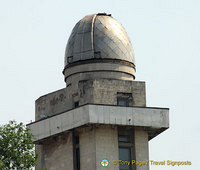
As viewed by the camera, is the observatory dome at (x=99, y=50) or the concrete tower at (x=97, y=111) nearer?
the concrete tower at (x=97, y=111)

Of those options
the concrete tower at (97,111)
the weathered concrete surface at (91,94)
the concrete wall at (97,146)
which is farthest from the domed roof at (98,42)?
the concrete wall at (97,146)

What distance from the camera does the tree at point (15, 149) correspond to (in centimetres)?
6675

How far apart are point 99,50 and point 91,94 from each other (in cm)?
517

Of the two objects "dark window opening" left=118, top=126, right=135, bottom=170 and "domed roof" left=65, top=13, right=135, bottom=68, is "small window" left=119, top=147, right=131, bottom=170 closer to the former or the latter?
"dark window opening" left=118, top=126, right=135, bottom=170

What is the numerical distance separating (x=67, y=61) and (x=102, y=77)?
174 inches

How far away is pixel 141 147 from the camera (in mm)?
76375

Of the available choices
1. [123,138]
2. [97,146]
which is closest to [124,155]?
[123,138]

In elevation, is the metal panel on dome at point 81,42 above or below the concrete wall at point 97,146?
above

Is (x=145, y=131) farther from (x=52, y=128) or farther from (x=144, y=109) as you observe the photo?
(x=52, y=128)

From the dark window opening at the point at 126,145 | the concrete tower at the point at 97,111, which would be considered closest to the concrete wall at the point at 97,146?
the concrete tower at the point at 97,111

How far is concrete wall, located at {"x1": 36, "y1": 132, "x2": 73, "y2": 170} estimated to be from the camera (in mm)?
76312

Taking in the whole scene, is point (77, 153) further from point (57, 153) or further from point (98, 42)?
point (98, 42)

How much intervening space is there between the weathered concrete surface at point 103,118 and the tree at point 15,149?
7.63m

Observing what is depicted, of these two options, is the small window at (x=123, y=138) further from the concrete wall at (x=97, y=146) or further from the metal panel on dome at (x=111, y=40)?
the metal panel on dome at (x=111, y=40)
